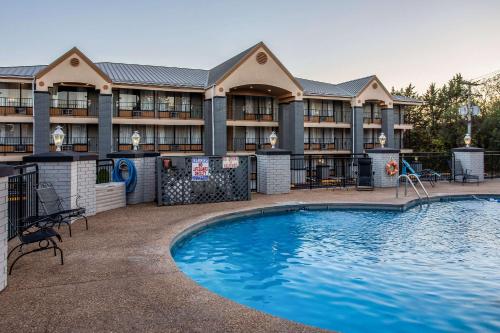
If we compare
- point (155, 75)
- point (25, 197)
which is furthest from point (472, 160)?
point (155, 75)

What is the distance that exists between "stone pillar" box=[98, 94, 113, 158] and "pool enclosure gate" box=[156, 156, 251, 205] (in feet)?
49.0

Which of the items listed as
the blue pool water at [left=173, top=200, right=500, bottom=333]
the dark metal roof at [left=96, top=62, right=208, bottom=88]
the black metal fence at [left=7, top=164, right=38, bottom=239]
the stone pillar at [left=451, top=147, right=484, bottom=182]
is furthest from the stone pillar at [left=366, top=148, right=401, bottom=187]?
the dark metal roof at [left=96, top=62, right=208, bottom=88]

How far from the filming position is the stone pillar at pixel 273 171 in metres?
14.8

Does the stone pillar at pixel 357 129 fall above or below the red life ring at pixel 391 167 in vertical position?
above

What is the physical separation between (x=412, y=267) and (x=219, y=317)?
4298 mm

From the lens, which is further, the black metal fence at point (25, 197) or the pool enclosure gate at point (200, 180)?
the pool enclosure gate at point (200, 180)

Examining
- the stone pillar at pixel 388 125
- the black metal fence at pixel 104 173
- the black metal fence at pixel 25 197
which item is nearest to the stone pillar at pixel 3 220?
the black metal fence at pixel 25 197

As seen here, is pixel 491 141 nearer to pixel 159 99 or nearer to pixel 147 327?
pixel 159 99

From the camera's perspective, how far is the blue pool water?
4863mm

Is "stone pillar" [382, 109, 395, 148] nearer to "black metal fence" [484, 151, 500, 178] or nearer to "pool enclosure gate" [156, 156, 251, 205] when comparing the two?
"black metal fence" [484, 151, 500, 178]

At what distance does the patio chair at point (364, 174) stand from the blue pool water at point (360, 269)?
5.27 metres

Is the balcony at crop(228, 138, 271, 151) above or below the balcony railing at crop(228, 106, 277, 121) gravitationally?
below

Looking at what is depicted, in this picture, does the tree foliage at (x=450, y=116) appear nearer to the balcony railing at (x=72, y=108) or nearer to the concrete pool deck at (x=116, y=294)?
the balcony railing at (x=72, y=108)

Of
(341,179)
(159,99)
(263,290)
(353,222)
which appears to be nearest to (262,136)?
(159,99)
